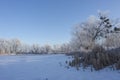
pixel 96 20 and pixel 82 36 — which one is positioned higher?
pixel 96 20

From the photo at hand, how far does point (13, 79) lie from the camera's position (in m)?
7.28

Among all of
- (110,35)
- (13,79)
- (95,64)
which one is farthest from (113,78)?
(110,35)

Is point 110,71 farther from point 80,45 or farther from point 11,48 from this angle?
point 11,48

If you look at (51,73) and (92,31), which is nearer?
(51,73)

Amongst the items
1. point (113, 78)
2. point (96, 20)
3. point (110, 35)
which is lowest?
point (113, 78)

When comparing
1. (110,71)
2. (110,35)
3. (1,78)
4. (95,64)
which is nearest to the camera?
(1,78)

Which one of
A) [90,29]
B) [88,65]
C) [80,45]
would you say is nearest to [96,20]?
[90,29]

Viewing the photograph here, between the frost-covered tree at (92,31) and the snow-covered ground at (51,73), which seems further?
the frost-covered tree at (92,31)

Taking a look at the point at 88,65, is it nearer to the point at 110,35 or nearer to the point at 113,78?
the point at 113,78

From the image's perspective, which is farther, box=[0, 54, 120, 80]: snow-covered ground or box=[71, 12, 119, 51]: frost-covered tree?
box=[71, 12, 119, 51]: frost-covered tree

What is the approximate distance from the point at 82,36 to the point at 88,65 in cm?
3736

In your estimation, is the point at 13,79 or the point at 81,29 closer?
the point at 13,79

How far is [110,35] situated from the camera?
43938 mm

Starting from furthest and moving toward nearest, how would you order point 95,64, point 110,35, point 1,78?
point 110,35 → point 95,64 → point 1,78
